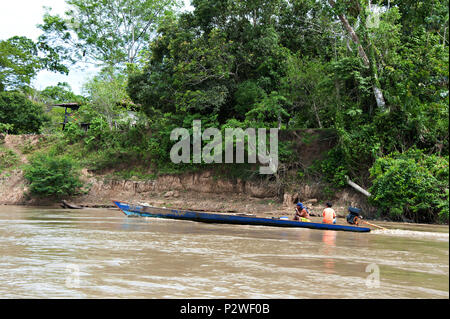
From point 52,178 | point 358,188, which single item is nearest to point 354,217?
point 358,188

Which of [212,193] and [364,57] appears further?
[212,193]

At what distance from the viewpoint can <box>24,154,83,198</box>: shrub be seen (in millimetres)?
23078

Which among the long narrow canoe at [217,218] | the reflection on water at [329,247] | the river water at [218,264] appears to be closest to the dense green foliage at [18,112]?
the long narrow canoe at [217,218]

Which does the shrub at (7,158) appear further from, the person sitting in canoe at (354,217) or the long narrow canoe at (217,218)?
the person sitting in canoe at (354,217)

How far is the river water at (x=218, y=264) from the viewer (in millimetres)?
5070

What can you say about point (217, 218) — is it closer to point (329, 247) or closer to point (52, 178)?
point (329, 247)

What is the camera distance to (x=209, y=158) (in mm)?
21781

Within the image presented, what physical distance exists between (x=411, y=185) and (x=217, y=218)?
6629 millimetres

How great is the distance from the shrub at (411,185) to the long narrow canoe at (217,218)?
4.57 metres

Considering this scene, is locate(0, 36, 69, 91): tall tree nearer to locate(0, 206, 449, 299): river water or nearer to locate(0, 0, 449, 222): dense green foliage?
locate(0, 0, 449, 222): dense green foliage

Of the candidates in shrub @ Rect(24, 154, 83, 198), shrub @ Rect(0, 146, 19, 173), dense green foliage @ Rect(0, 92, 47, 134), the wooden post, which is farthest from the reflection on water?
dense green foliage @ Rect(0, 92, 47, 134)

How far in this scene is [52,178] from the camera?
2292 cm
